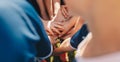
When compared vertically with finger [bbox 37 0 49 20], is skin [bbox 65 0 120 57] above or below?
below

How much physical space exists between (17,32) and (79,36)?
0.81ft

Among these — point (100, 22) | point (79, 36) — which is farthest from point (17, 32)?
point (100, 22)

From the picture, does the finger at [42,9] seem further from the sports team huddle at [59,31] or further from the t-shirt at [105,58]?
the t-shirt at [105,58]

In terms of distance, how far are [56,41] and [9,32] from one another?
0.60 feet

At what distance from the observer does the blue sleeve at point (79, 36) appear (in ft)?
2.95

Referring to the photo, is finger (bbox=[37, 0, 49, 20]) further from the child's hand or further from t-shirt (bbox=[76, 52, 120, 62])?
t-shirt (bbox=[76, 52, 120, 62])

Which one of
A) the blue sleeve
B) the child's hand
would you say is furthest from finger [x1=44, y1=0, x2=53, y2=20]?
the blue sleeve

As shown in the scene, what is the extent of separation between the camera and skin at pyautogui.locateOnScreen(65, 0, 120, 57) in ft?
3.05

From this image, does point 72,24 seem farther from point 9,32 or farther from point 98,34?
point 9,32

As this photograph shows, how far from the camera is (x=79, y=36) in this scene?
2.98ft

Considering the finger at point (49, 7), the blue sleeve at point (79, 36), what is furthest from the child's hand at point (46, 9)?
the blue sleeve at point (79, 36)

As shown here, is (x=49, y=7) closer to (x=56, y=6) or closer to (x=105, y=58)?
(x=56, y=6)

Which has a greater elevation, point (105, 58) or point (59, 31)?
point (59, 31)

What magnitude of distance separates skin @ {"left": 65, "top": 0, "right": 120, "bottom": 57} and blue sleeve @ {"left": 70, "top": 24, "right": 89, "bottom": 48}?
3 cm
